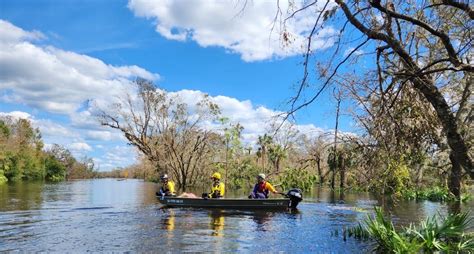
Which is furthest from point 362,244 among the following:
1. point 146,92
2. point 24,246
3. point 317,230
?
point 146,92

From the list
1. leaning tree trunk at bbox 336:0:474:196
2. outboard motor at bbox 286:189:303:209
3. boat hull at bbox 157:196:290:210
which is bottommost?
boat hull at bbox 157:196:290:210

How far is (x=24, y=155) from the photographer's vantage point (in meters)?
86.4

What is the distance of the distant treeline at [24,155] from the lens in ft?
257

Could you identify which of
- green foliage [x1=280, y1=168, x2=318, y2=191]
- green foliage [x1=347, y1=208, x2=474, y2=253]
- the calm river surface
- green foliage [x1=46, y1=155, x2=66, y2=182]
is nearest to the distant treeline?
green foliage [x1=46, y1=155, x2=66, y2=182]

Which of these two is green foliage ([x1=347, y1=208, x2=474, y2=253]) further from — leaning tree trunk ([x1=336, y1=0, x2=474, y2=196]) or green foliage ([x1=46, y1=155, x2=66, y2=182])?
green foliage ([x1=46, y1=155, x2=66, y2=182])

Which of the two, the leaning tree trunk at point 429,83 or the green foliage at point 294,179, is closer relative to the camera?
the leaning tree trunk at point 429,83

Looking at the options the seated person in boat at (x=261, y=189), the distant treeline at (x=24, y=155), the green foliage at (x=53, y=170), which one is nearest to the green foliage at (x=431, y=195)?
the seated person in boat at (x=261, y=189)

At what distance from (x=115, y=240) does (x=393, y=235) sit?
303 inches

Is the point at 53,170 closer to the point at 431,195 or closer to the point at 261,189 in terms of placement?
the point at 431,195

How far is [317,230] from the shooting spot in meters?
15.9

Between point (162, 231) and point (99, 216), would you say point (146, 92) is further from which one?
point (162, 231)

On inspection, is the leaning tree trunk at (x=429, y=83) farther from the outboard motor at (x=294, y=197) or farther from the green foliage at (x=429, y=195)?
the green foliage at (x=429, y=195)

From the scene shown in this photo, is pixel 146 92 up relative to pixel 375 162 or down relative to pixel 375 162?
up

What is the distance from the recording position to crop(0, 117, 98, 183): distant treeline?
257ft
